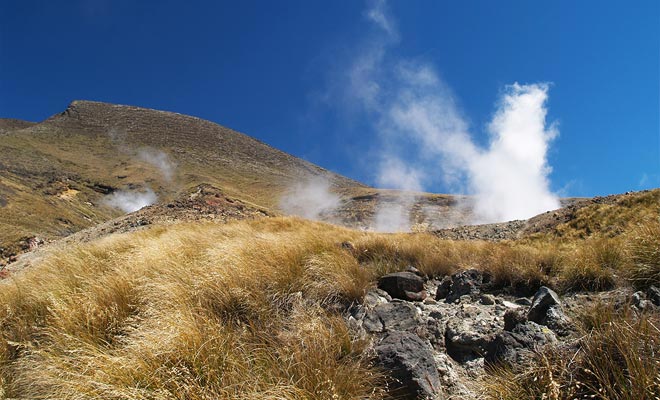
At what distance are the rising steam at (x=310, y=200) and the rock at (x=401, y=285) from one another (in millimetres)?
31829

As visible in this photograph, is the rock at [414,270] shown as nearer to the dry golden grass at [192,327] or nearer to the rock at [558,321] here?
the dry golden grass at [192,327]

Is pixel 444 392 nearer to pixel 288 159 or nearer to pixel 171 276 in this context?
pixel 171 276

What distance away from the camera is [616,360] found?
2.03 m

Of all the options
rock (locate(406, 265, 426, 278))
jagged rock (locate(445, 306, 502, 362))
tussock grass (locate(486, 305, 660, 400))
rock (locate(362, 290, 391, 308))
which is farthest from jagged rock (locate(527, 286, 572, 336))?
rock (locate(406, 265, 426, 278))

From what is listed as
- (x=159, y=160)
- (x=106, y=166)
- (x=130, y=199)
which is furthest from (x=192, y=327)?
(x=159, y=160)

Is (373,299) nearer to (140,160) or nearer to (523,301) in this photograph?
(523,301)

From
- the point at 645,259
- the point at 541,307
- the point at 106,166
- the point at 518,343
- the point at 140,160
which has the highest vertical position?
the point at 140,160

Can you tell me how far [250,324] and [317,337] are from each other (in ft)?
2.62

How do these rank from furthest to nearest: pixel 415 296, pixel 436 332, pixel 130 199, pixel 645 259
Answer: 1. pixel 130 199
2. pixel 415 296
3. pixel 645 259
4. pixel 436 332

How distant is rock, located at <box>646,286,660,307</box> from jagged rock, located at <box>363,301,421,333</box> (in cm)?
205

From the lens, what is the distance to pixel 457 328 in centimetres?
327

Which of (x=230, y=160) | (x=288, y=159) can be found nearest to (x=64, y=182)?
(x=230, y=160)

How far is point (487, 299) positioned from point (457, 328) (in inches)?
41.7

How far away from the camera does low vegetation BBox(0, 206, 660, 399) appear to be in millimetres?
2137
